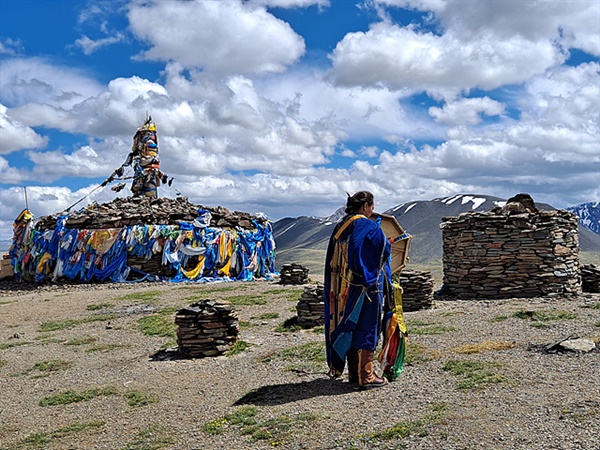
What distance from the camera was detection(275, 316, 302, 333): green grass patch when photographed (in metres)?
11.7

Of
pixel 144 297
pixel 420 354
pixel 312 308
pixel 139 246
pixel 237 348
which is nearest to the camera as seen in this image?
pixel 420 354

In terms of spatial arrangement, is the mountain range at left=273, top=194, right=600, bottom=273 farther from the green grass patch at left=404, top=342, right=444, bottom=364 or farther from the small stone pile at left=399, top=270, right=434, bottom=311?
the green grass patch at left=404, top=342, right=444, bottom=364

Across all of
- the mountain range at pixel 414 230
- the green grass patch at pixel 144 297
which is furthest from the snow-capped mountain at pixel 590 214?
the green grass patch at pixel 144 297

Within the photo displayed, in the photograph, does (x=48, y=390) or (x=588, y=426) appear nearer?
(x=588, y=426)

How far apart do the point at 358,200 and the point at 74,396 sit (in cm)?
463

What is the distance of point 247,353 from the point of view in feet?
32.6

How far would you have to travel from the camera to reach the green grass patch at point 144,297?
17337mm

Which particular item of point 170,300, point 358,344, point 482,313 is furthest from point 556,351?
point 170,300

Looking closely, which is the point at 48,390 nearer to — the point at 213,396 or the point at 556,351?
the point at 213,396

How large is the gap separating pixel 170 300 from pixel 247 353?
776cm

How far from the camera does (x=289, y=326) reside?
12.1 metres

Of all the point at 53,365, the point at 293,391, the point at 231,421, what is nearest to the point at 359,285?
the point at 293,391

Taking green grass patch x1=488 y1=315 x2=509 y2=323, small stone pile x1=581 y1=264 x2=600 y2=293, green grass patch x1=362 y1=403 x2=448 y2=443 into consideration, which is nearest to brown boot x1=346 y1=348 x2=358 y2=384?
green grass patch x1=362 y1=403 x2=448 y2=443

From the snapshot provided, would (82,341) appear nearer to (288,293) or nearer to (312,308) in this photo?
(312,308)
